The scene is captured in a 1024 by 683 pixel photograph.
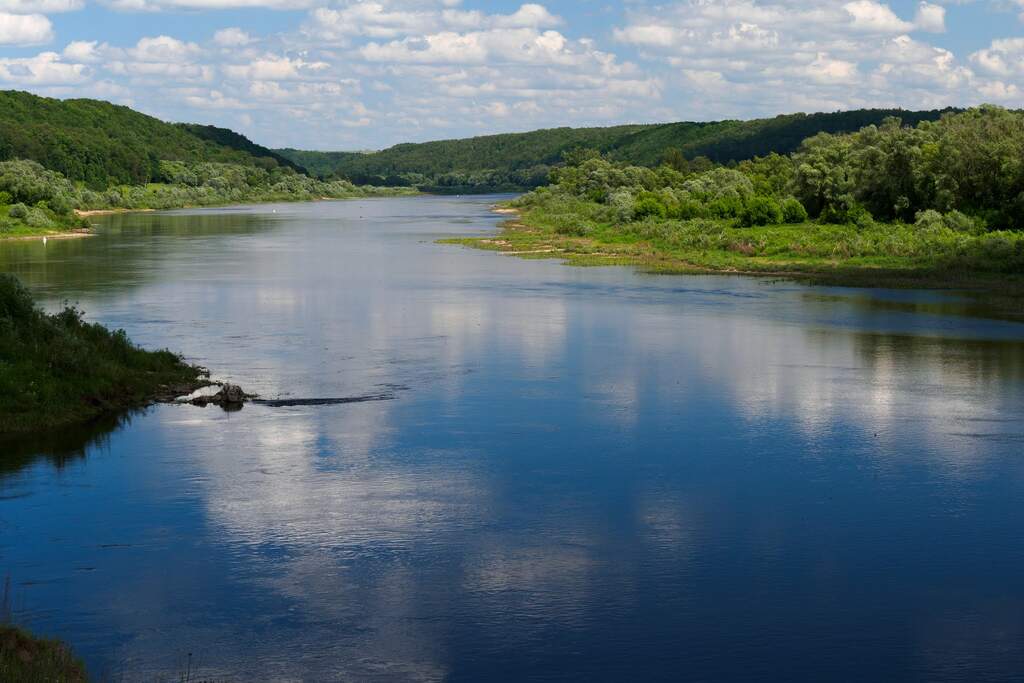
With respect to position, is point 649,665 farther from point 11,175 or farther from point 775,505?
point 11,175

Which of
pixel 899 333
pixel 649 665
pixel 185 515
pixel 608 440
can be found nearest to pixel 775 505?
pixel 608 440

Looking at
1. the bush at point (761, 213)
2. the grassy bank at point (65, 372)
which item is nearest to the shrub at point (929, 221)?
the bush at point (761, 213)

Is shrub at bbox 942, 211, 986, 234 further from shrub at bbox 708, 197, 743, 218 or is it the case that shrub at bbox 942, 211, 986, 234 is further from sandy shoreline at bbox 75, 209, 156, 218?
sandy shoreline at bbox 75, 209, 156, 218

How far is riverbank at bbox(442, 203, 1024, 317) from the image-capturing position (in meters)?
57.1

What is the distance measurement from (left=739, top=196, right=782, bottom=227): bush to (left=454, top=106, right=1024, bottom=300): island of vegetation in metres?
0.09

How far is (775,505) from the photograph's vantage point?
20.9m

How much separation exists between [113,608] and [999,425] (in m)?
20.1

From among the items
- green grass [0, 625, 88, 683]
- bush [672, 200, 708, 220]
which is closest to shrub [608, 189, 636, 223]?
bush [672, 200, 708, 220]

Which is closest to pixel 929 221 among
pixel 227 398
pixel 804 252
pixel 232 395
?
pixel 804 252

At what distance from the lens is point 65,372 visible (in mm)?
27922

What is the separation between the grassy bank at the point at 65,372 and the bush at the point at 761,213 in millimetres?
55825

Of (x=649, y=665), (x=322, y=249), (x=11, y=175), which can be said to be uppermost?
(x=11, y=175)

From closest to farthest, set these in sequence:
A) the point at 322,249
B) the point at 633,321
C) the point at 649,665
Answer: the point at 649,665 → the point at 633,321 → the point at 322,249

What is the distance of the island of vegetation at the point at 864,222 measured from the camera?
60.6 metres
